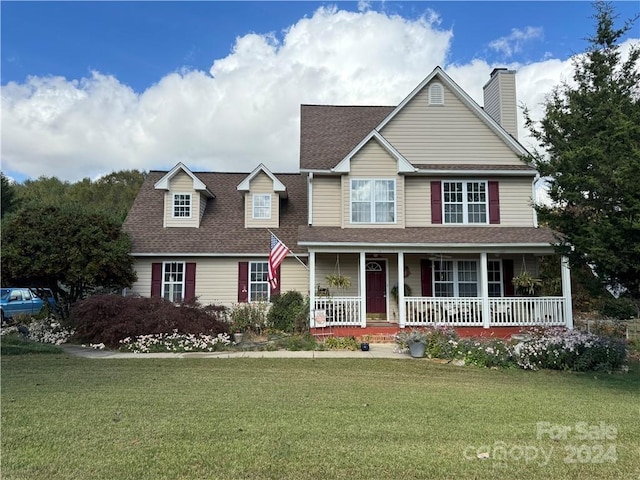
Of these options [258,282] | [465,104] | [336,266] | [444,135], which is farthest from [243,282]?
[465,104]

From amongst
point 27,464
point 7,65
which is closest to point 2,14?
point 7,65

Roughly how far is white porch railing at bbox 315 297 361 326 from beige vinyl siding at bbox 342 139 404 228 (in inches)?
128

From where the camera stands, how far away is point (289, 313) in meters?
16.0

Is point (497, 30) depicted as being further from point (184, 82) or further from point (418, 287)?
point (184, 82)

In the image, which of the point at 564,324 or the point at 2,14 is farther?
the point at 564,324

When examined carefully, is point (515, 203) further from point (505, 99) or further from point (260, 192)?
point (260, 192)

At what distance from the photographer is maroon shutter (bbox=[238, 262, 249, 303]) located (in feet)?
57.8

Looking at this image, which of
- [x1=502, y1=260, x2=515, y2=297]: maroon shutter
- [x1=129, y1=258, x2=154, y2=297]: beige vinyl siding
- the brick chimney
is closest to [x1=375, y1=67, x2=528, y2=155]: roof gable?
the brick chimney

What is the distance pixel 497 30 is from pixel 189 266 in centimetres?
1430

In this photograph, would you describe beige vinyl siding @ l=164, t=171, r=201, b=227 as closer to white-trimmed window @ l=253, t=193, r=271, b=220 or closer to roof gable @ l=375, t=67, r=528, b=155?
white-trimmed window @ l=253, t=193, r=271, b=220

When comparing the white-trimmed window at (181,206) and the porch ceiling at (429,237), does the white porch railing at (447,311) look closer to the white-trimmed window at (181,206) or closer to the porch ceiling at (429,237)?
the porch ceiling at (429,237)

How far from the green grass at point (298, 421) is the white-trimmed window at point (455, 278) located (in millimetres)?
7312

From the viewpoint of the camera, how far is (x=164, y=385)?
8039 millimetres

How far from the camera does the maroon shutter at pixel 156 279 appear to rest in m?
17.5
